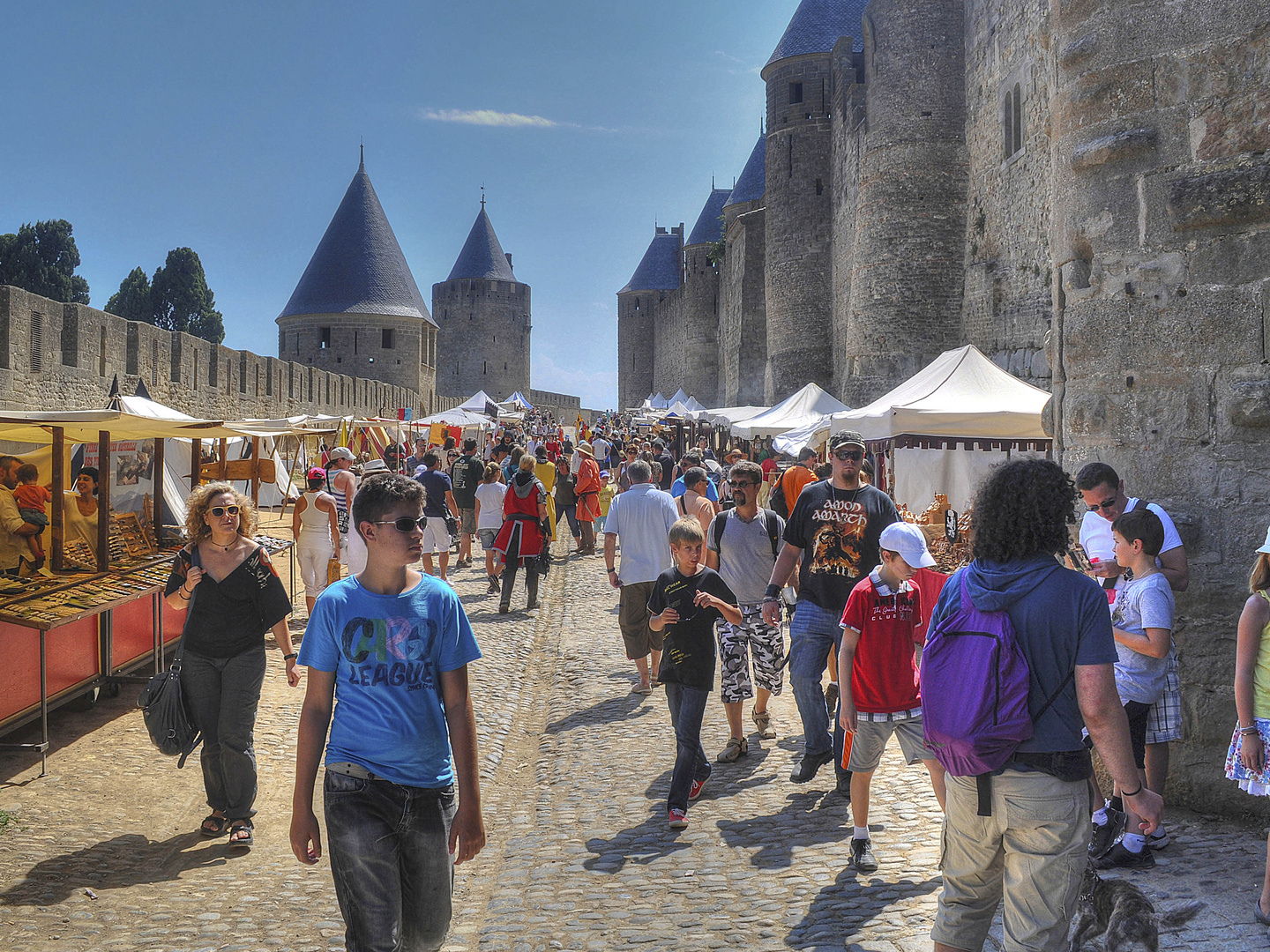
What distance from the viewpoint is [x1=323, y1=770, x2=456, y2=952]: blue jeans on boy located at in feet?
7.11

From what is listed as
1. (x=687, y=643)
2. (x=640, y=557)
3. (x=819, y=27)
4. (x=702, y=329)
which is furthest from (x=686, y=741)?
(x=702, y=329)

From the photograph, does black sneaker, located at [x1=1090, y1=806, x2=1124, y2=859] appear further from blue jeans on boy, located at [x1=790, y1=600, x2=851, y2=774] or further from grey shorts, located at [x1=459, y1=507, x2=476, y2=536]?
grey shorts, located at [x1=459, y1=507, x2=476, y2=536]

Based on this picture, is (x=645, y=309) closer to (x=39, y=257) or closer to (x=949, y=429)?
(x=39, y=257)

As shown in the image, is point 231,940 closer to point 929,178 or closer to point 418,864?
point 418,864

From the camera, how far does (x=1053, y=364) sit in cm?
414

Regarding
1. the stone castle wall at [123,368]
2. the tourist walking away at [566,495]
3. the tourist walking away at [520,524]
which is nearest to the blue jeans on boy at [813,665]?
the tourist walking away at [520,524]

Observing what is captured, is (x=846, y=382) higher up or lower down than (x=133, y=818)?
higher up

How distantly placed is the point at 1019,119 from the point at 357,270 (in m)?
34.8

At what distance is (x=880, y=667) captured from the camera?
337 cm

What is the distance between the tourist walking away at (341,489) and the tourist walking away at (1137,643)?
510 cm

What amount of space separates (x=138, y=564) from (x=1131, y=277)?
18.3 ft

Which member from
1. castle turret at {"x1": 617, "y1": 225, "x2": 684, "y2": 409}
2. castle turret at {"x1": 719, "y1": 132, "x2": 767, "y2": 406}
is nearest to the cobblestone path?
castle turret at {"x1": 719, "y1": 132, "x2": 767, "y2": 406}

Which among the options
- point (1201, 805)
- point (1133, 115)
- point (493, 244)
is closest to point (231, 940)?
point (1201, 805)

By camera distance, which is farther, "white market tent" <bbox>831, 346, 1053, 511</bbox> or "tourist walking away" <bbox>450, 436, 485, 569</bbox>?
"tourist walking away" <bbox>450, 436, 485, 569</bbox>
